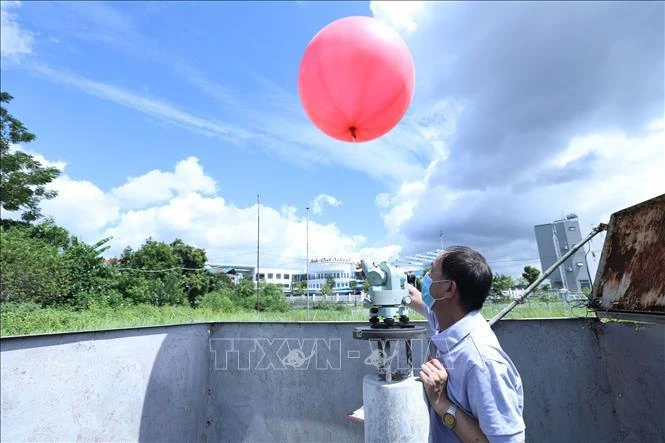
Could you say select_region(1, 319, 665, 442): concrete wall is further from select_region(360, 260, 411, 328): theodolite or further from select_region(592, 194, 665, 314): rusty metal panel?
select_region(360, 260, 411, 328): theodolite

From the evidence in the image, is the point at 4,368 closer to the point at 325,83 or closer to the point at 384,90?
the point at 325,83

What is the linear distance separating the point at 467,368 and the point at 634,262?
2.78 m

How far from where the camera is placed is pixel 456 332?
1.27 metres

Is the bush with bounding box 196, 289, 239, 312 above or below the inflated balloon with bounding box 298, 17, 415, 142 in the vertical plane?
below

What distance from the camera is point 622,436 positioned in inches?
125

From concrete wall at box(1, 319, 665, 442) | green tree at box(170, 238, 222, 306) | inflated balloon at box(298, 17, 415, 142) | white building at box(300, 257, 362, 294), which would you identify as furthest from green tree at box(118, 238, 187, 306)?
white building at box(300, 257, 362, 294)

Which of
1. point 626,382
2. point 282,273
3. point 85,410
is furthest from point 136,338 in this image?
point 282,273

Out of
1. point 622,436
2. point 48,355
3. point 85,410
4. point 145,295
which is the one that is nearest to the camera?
point 48,355

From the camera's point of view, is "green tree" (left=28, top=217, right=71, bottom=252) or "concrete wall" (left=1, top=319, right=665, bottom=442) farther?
"green tree" (left=28, top=217, right=71, bottom=252)

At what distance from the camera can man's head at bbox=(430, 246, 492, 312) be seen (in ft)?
4.39

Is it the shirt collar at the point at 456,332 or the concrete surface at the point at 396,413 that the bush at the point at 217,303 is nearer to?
the concrete surface at the point at 396,413

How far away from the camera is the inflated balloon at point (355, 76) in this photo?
244 cm

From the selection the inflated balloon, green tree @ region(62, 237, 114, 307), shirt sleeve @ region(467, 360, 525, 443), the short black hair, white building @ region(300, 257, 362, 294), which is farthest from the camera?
white building @ region(300, 257, 362, 294)

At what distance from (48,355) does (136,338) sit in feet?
2.14
